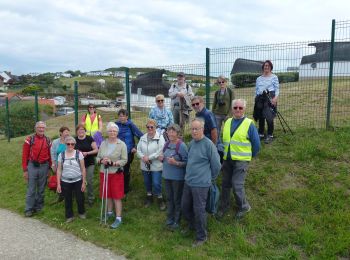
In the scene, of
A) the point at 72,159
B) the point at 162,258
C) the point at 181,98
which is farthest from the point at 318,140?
the point at 72,159

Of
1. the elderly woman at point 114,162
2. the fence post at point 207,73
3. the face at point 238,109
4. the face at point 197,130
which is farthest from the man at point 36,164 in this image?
the face at point 238,109

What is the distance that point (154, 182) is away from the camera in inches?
258

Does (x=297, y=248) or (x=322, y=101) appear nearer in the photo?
(x=297, y=248)

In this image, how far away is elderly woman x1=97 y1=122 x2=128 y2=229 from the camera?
20.5ft

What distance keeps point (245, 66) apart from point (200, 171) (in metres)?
3.93

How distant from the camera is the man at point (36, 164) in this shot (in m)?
7.12

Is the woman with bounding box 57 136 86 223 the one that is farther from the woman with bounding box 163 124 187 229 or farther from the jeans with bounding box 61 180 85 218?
the woman with bounding box 163 124 187 229

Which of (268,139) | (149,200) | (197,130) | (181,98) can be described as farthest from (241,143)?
(181,98)

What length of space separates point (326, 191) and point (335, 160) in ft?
3.32

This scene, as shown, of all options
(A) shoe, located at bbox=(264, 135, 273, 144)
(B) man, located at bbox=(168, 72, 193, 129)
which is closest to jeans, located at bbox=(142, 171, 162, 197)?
(B) man, located at bbox=(168, 72, 193, 129)

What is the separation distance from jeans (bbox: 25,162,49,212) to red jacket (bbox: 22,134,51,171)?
131 mm

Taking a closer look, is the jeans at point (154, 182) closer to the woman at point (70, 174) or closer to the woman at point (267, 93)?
the woman at point (70, 174)

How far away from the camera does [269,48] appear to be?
7961mm

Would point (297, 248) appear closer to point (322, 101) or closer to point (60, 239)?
point (60, 239)
